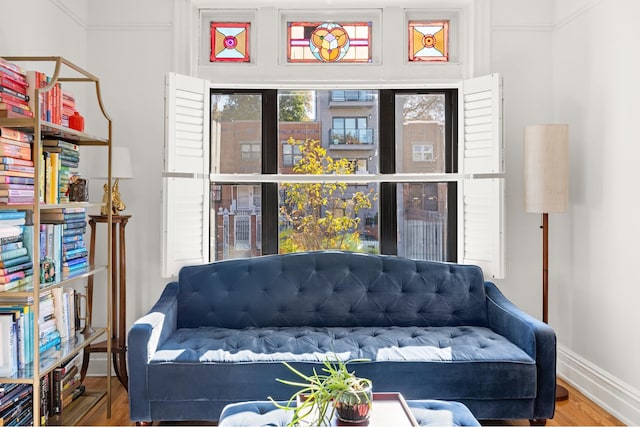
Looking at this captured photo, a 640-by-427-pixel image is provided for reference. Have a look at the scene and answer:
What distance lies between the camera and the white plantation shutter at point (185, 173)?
11.1 feet

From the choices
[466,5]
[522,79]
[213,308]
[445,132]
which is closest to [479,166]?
[445,132]

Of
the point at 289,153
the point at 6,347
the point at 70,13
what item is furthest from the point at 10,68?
the point at 289,153

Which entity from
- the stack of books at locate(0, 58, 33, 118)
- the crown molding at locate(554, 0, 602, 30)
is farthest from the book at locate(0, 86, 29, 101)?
the crown molding at locate(554, 0, 602, 30)

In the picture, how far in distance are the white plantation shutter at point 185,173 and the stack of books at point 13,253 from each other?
1.09 meters

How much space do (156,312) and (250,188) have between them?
1297mm

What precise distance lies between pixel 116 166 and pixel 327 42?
1848mm

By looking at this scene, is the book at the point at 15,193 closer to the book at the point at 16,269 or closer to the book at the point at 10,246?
the book at the point at 10,246

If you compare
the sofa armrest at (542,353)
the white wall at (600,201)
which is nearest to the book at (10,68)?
the sofa armrest at (542,353)

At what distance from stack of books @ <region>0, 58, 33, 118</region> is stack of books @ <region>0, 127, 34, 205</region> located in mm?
87

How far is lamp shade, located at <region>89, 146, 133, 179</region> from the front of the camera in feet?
10.2

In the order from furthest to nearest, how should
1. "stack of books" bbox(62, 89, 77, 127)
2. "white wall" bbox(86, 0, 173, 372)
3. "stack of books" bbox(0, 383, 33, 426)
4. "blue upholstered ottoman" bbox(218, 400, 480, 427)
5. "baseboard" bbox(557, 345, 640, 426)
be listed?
"white wall" bbox(86, 0, 173, 372)
"baseboard" bbox(557, 345, 640, 426)
"stack of books" bbox(62, 89, 77, 127)
"stack of books" bbox(0, 383, 33, 426)
"blue upholstered ottoman" bbox(218, 400, 480, 427)

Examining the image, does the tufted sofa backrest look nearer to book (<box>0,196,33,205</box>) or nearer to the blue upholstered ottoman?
the blue upholstered ottoman

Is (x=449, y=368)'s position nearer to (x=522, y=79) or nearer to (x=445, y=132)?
(x=445, y=132)

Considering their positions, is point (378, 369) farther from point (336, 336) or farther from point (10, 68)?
point (10, 68)
